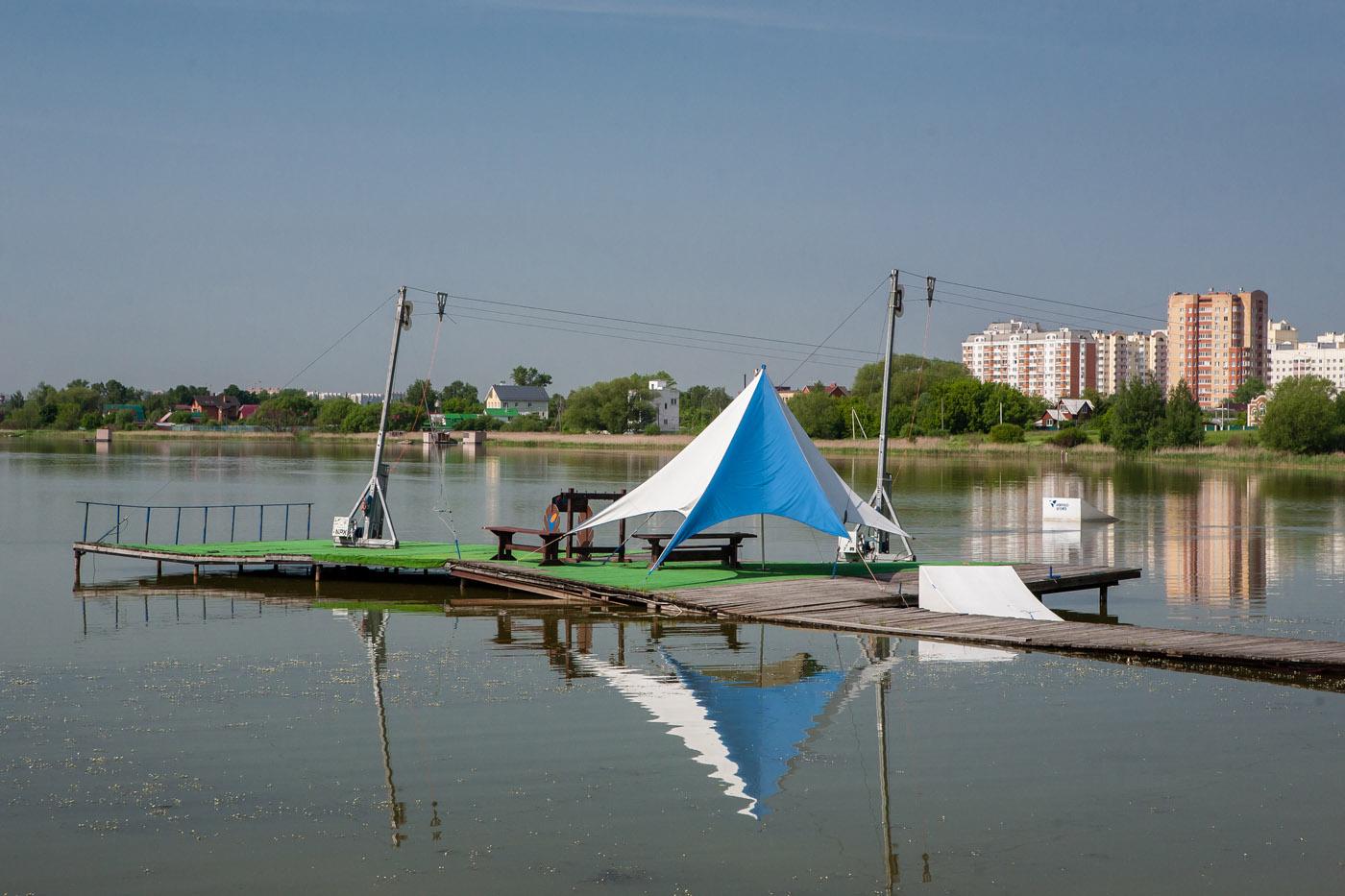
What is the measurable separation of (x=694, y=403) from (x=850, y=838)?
178 metres

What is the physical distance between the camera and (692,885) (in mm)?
7457

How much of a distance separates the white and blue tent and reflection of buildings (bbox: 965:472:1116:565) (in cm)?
747

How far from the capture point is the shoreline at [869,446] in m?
76.8

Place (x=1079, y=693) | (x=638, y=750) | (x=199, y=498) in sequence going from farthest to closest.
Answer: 1. (x=199, y=498)
2. (x=1079, y=693)
3. (x=638, y=750)

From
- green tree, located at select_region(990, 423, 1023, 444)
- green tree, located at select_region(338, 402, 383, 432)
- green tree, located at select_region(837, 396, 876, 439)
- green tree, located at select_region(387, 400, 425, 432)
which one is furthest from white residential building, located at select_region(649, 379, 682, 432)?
green tree, located at select_region(990, 423, 1023, 444)

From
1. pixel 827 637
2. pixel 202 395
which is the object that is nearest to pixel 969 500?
pixel 827 637

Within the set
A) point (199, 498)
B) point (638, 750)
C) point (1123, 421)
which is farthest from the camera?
point (1123, 421)

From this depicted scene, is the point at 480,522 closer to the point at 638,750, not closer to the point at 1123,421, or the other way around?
the point at 638,750

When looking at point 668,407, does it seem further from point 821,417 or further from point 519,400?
point 821,417

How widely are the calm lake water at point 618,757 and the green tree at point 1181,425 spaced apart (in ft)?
219

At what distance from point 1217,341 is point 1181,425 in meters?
109

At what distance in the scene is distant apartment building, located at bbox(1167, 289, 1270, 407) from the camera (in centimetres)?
17950

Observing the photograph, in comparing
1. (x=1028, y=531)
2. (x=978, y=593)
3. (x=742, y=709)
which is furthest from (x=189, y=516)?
(x=742, y=709)

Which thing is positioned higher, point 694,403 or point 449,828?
point 694,403
